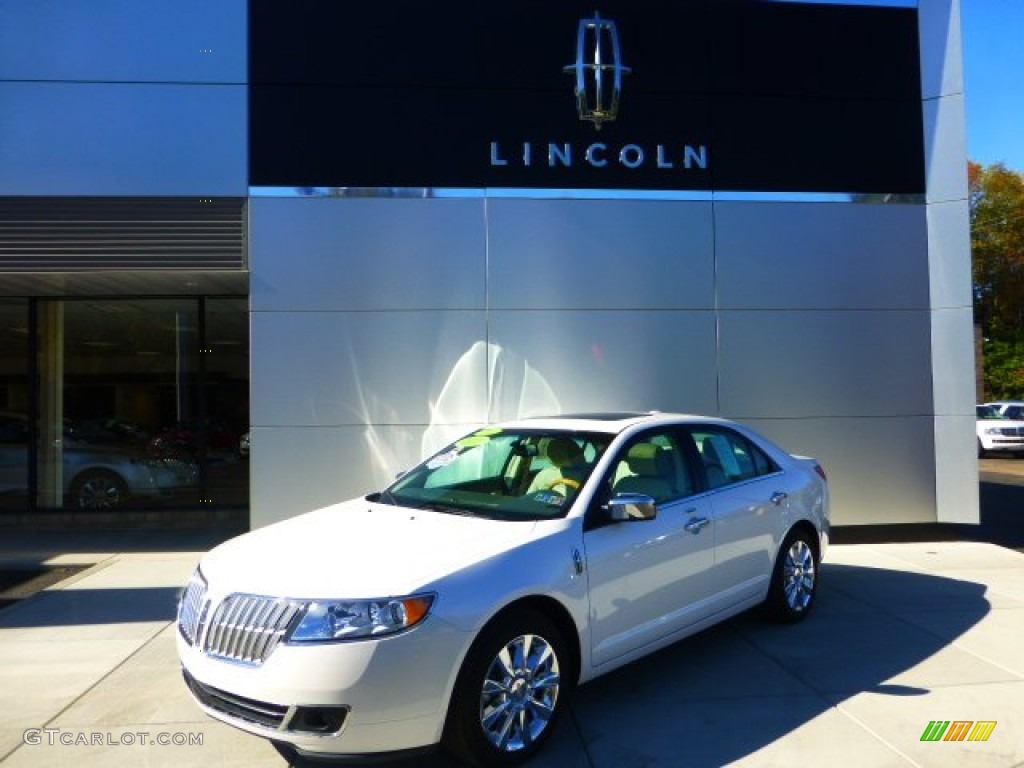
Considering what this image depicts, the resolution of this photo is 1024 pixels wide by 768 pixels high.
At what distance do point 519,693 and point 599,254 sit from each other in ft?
19.2

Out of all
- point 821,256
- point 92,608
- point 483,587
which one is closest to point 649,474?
point 483,587

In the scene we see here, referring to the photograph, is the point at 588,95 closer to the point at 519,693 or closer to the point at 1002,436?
the point at 519,693

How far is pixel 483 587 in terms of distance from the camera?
11.4ft

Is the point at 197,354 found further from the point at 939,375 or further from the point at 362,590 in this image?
the point at 939,375

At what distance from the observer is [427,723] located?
328cm

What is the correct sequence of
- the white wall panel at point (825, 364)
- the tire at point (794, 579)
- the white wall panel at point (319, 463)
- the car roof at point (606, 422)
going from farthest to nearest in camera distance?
the white wall panel at point (825, 364) < the white wall panel at point (319, 463) < the tire at point (794, 579) < the car roof at point (606, 422)

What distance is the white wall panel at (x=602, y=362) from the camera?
8.52 m

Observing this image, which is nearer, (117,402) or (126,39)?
(126,39)

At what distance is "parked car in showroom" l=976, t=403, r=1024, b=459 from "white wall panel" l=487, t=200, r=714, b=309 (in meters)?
17.4

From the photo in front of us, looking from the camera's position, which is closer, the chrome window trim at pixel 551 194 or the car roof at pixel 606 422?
the car roof at pixel 606 422

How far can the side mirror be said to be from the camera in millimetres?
4082

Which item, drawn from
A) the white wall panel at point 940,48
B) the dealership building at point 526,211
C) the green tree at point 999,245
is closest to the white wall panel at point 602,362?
the dealership building at point 526,211

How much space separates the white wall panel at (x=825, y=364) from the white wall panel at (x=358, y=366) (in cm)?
288

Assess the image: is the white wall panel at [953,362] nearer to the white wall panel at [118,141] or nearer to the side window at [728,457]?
the side window at [728,457]
